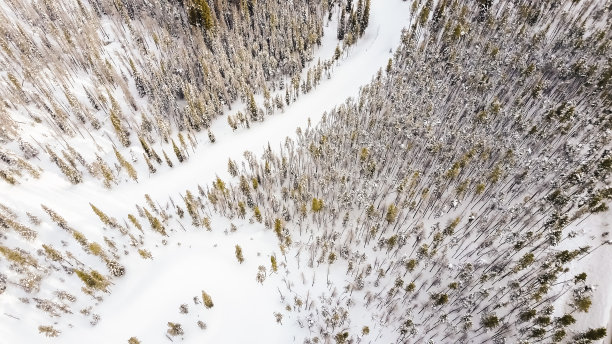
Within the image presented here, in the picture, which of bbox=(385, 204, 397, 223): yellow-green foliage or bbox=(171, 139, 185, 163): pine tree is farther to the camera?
bbox=(171, 139, 185, 163): pine tree

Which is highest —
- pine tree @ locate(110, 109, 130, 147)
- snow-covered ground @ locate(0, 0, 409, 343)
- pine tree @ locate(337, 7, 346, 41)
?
pine tree @ locate(337, 7, 346, 41)

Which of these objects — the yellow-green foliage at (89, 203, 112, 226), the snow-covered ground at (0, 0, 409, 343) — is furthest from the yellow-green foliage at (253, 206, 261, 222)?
the yellow-green foliage at (89, 203, 112, 226)

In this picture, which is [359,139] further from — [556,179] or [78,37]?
[78,37]

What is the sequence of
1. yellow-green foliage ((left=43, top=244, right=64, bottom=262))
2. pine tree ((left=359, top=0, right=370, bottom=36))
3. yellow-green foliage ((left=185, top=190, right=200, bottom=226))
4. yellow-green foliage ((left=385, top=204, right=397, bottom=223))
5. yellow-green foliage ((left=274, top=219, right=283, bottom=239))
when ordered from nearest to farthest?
yellow-green foliage ((left=43, top=244, right=64, bottom=262))
yellow-green foliage ((left=274, top=219, right=283, bottom=239))
yellow-green foliage ((left=385, top=204, right=397, bottom=223))
yellow-green foliage ((left=185, top=190, right=200, bottom=226))
pine tree ((left=359, top=0, right=370, bottom=36))

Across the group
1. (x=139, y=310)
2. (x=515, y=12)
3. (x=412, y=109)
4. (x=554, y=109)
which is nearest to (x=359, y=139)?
(x=412, y=109)

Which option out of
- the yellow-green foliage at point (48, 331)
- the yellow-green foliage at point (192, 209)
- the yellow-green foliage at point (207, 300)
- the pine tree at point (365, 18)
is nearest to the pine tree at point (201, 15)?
the pine tree at point (365, 18)

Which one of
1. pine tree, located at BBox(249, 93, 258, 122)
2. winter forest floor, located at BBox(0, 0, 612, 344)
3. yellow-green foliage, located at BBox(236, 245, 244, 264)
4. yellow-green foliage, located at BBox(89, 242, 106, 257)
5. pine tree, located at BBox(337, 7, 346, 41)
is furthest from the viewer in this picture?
pine tree, located at BBox(337, 7, 346, 41)

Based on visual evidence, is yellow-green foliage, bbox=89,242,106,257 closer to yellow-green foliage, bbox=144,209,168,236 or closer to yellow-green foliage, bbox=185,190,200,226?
yellow-green foliage, bbox=144,209,168,236

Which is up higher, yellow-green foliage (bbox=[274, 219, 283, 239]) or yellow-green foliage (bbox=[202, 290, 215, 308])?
yellow-green foliage (bbox=[274, 219, 283, 239])

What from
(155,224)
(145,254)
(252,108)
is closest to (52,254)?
(145,254)
